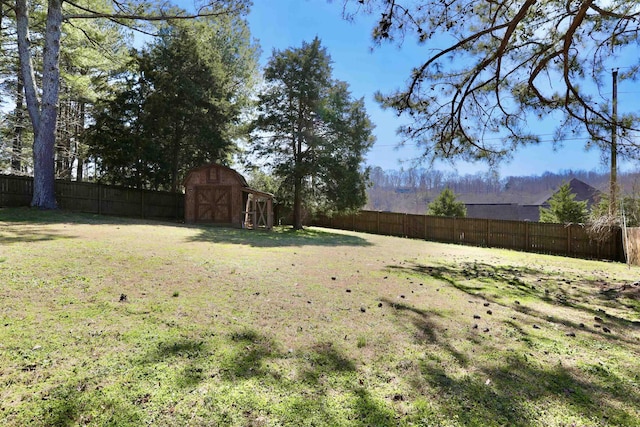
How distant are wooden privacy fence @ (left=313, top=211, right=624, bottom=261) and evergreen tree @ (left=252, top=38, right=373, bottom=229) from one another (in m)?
3.73

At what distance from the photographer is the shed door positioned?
16656 millimetres

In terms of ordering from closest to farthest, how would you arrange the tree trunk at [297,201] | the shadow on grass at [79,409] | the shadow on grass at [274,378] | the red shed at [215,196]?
the shadow on grass at [79,409] < the shadow on grass at [274,378] < the red shed at [215,196] < the tree trunk at [297,201]

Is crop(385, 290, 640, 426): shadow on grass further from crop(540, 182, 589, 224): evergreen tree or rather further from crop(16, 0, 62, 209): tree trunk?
crop(540, 182, 589, 224): evergreen tree

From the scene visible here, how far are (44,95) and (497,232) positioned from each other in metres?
20.9

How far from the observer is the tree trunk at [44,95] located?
11875mm

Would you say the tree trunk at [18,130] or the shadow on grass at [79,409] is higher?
the tree trunk at [18,130]

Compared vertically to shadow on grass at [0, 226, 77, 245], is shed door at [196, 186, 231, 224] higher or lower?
higher

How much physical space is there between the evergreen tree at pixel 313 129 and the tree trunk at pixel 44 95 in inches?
373

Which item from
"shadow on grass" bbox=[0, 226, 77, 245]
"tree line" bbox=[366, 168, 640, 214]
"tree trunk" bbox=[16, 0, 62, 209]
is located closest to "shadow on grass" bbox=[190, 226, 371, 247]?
"shadow on grass" bbox=[0, 226, 77, 245]

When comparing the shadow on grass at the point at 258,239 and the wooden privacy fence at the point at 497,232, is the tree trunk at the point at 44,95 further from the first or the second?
the wooden privacy fence at the point at 497,232

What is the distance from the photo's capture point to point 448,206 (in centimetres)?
2350

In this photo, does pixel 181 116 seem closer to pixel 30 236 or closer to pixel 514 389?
pixel 30 236

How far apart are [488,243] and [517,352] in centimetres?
1586

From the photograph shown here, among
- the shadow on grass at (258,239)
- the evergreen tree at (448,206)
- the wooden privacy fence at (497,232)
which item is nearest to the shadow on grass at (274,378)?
the shadow on grass at (258,239)
